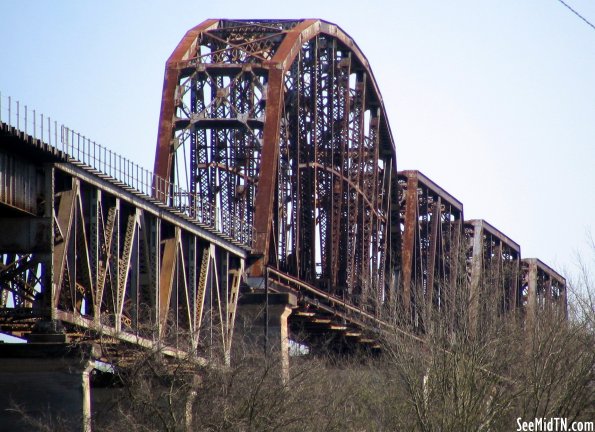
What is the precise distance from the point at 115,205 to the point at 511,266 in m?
60.1

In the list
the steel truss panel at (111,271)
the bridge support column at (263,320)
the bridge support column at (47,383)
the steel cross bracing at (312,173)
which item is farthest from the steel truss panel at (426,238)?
the bridge support column at (47,383)

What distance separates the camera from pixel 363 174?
248 ft

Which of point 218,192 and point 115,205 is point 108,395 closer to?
point 115,205

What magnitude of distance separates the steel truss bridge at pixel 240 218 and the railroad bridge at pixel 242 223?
0.08 metres

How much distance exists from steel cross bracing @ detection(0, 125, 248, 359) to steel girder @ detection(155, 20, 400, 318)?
180 inches

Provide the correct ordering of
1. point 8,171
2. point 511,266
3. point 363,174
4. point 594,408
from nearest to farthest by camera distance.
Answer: point 8,171, point 594,408, point 363,174, point 511,266

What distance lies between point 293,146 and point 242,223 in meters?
9.08

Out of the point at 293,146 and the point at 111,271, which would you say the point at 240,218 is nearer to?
the point at 293,146

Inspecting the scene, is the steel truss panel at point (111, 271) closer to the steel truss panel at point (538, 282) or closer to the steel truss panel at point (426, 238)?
the steel truss panel at point (426, 238)

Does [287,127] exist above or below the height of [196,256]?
above

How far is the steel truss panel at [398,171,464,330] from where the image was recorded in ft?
261

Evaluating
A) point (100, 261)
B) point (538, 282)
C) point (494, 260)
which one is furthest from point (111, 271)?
point (538, 282)

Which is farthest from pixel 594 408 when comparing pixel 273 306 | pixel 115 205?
pixel 115 205

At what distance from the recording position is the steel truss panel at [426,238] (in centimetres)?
7950
